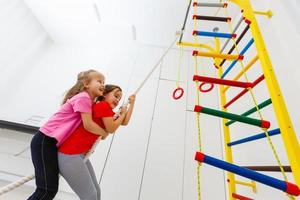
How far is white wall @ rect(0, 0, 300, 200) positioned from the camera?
5.63ft

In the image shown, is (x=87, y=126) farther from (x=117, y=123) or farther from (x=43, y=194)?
(x=43, y=194)

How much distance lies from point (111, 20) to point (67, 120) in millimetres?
2297

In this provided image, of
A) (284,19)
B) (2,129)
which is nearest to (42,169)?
(2,129)

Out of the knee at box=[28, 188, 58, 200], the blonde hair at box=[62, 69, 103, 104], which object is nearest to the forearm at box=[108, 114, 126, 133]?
the blonde hair at box=[62, 69, 103, 104]

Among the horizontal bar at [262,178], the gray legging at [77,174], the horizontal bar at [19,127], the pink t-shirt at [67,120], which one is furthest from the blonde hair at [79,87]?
the horizontal bar at [19,127]

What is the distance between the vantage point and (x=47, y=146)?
1229 millimetres

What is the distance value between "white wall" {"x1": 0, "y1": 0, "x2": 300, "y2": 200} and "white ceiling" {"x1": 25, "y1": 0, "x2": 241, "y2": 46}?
0.56 feet

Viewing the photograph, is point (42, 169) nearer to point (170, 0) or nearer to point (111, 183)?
point (111, 183)

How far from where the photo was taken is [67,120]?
1351 mm

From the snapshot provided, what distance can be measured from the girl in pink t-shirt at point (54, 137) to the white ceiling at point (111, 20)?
6.21ft

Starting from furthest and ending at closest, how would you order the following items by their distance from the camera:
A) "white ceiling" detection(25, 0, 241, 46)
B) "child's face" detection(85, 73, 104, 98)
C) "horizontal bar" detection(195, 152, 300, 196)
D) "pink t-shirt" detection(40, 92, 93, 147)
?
"white ceiling" detection(25, 0, 241, 46), "child's face" detection(85, 73, 104, 98), "pink t-shirt" detection(40, 92, 93, 147), "horizontal bar" detection(195, 152, 300, 196)

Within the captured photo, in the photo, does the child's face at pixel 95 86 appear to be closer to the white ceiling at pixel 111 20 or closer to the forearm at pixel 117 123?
the forearm at pixel 117 123

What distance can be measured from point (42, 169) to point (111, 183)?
123 centimetres

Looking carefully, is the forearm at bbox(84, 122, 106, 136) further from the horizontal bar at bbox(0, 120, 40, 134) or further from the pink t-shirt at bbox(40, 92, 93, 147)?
the horizontal bar at bbox(0, 120, 40, 134)
